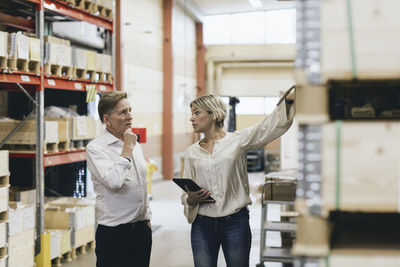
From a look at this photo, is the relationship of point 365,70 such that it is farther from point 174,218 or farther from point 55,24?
point 174,218

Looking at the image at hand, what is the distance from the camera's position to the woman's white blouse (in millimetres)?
3881

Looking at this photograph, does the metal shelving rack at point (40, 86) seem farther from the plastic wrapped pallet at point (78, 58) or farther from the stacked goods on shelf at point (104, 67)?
the stacked goods on shelf at point (104, 67)

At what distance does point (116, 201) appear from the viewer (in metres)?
4.04

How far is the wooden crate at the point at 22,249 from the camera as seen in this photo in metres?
6.00

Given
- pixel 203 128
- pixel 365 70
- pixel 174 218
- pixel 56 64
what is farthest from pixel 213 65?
pixel 365 70

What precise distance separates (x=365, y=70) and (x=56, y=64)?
18.3 ft

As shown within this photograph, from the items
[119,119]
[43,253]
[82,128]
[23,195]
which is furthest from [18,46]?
[119,119]

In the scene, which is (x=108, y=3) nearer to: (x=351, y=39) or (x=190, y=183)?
(x=190, y=183)

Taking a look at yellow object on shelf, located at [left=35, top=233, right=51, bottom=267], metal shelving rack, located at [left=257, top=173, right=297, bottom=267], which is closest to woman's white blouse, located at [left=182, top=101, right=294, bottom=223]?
metal shelving rack, located at [left=257, top=173, right=297, bottom=267]

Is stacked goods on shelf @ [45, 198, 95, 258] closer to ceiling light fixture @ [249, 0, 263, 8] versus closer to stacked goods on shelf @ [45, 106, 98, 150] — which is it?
stacked goods on shelf @ [45, 106, 98, 150]

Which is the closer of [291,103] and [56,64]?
[291,103]

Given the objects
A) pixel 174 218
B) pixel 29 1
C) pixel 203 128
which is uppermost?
pixel 29 1

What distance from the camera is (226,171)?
13.0 ft

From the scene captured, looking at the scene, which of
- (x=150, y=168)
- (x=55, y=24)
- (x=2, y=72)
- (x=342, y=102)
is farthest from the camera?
(x=150, y=168)
